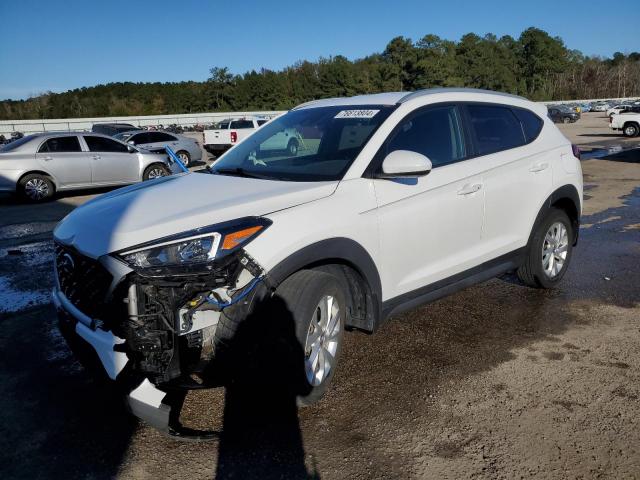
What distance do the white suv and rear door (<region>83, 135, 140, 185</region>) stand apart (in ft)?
32.0

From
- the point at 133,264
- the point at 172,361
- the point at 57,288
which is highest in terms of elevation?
the point at 133,264

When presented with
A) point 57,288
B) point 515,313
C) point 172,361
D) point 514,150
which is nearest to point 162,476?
point 172,361

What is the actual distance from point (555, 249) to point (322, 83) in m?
96.7

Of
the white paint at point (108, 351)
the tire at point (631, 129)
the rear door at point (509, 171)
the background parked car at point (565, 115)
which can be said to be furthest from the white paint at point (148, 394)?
the background parked car at point (565, 115)

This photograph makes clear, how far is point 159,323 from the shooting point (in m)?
2.54

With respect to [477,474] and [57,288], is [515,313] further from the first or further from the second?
[57,288]

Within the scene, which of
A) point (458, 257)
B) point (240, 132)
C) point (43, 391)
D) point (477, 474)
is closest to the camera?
point (477, 474)

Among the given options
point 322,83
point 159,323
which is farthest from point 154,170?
point 322,83

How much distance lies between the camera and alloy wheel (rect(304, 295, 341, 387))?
303 centimetres

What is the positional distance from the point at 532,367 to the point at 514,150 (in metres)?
1.82

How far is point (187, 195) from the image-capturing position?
321cm

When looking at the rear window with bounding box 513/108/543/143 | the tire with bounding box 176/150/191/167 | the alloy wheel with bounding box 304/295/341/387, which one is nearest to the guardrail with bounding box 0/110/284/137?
the tire with bounding box 176/150/191/167

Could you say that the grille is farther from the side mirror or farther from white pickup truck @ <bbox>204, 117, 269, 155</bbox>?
white pickup truck @ <bbox>204, 117, 269, 155</bbox>

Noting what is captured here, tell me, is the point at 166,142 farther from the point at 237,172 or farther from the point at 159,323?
the point at 159,323
